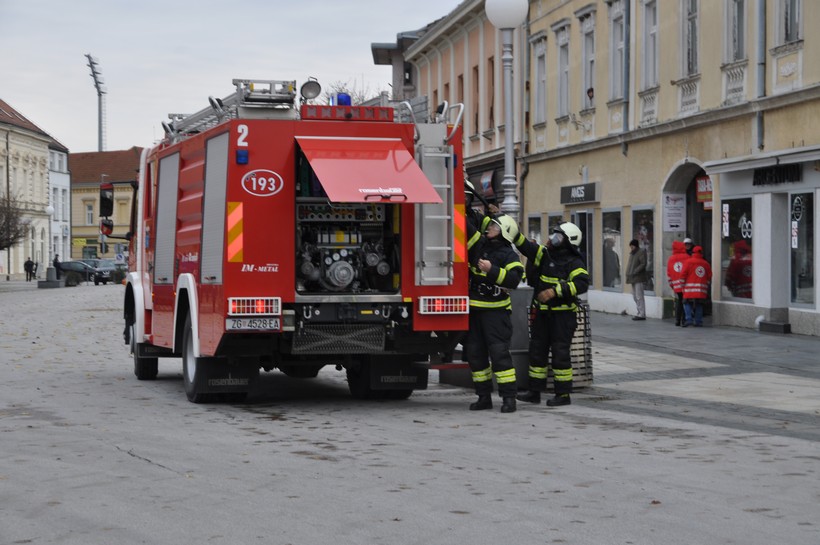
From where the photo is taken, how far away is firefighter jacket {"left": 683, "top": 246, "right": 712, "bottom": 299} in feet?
78.4

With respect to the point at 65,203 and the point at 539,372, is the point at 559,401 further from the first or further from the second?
the point at 65,203

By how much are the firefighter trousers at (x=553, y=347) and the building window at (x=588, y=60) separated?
61.9 ft

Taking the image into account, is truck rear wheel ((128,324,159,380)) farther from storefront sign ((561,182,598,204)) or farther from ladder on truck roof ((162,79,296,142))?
storefront sign ((561,182,598,204))

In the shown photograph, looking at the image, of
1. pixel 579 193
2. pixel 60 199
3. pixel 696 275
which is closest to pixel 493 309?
pixel 696 275

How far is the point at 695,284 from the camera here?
944 inches

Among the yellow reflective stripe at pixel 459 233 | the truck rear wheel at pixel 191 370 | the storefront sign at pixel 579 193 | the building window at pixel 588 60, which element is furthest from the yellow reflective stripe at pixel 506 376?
the building window at pixel 588 60

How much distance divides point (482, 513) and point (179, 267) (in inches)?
273

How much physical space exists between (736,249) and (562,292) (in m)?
12.5

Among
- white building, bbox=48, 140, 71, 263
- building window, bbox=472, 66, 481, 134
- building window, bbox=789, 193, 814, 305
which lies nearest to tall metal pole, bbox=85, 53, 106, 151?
white building, bbox=48, 140, 71, 263

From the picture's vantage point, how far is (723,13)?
23734 millimetres

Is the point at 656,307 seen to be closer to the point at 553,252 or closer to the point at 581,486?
the point at 553,252

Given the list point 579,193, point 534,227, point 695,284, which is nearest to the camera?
point 695,284

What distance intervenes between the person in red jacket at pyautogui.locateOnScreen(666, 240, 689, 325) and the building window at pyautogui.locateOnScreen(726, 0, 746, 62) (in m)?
3.47

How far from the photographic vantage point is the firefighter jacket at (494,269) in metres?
11.9
